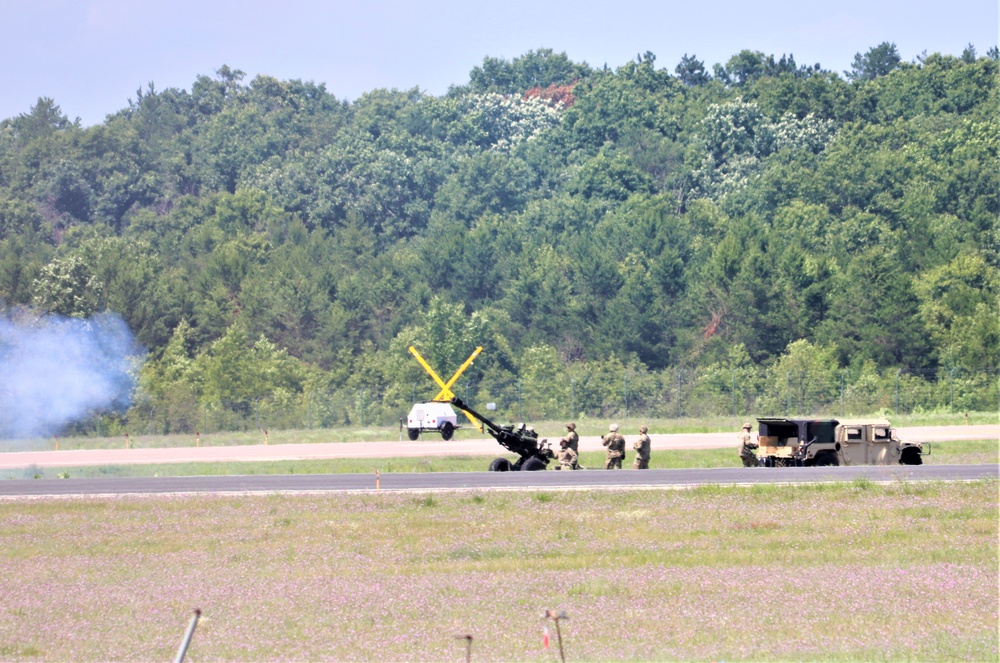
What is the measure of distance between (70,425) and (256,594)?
5697 cm

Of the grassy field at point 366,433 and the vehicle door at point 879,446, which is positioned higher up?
the vehicle door at point 879,446

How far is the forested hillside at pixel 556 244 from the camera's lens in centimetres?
8000

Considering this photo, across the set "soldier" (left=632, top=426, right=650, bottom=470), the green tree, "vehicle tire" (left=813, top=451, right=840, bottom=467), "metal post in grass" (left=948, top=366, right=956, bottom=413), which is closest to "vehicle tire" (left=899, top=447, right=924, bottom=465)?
"vehicle tire" (left=813, top=451, right=840, bottom=467)

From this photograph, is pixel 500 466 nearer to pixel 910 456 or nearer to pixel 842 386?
pixel 910 456

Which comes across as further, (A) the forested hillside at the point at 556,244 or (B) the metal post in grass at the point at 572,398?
(A) the forested hillside at the point at 556,244

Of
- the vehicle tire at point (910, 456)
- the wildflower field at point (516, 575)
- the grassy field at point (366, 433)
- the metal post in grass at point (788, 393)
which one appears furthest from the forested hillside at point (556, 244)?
the wildflower field at point (516, 575)

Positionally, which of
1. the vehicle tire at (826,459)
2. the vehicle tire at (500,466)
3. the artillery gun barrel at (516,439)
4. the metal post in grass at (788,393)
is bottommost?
the vehicle tire at (500,466)

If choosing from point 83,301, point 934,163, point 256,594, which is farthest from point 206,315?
point 256,594

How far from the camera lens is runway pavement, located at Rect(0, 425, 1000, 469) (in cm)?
5047

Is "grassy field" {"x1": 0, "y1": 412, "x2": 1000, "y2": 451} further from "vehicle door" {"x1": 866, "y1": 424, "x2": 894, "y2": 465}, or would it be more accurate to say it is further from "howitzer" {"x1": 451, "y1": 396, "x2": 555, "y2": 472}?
"vehicle door" {"x1": 866, "y1": 424, "x2": 894, "y2": 465}

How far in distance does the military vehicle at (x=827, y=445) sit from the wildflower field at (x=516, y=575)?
19.8 feet

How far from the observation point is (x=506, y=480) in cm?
3447

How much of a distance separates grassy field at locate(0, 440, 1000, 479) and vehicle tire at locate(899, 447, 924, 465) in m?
2.46

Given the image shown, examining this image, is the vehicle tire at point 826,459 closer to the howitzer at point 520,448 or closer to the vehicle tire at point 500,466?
the howitzer at point 520,448
